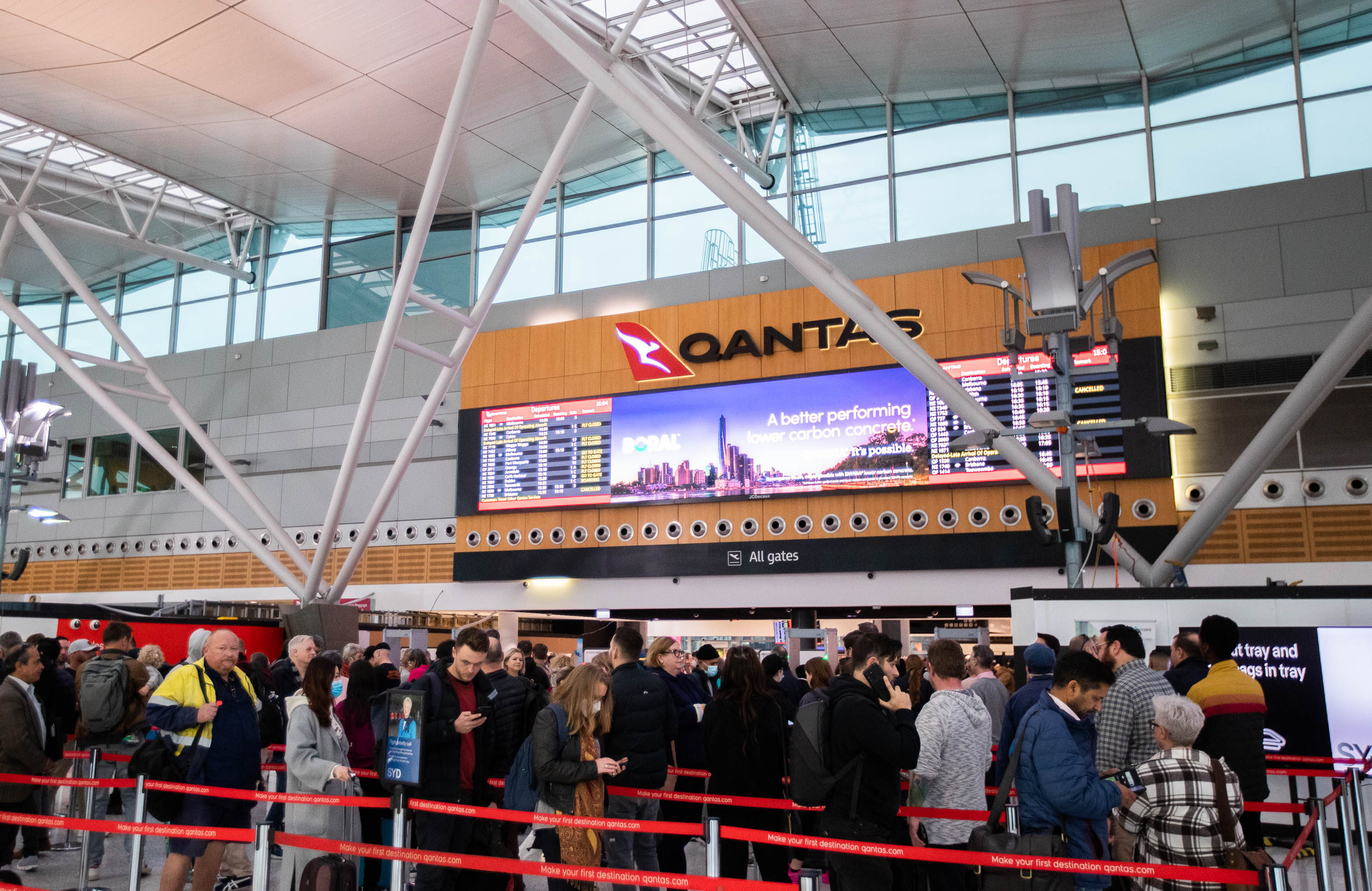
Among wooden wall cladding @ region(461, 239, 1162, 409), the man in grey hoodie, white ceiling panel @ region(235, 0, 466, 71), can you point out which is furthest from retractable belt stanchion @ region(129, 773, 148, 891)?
wooden wall cladding @ region(461, 239, 1162, 409)

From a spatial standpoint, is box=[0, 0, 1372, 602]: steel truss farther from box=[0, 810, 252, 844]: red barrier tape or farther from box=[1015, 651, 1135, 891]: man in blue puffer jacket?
box=[0, 810, 252, 844]: red barrier tape

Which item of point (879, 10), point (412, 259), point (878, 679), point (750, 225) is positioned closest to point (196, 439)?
point (412, 259)

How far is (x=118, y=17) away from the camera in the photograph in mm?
14547

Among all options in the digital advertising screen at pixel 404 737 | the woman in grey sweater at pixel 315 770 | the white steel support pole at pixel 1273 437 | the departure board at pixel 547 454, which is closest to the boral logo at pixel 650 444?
the departure board at pixel 547 454

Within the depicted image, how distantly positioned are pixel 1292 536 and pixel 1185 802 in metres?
12.5

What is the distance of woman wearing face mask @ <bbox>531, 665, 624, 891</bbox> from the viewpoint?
5496 millimetres

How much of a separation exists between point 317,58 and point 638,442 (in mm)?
8316

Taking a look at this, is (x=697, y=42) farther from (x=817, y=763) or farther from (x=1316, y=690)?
(x=817, y=763)

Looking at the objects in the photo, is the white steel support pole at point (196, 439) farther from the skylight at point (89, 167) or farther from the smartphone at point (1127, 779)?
the smartphone at point (1127, 779)

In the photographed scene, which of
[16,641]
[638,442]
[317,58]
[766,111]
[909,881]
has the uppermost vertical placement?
[766,111]

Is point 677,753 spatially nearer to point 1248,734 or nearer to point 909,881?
point 909,881

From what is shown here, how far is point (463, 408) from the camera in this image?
68.4 ft

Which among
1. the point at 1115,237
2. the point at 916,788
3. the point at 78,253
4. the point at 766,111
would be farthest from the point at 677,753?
the point at 78,253

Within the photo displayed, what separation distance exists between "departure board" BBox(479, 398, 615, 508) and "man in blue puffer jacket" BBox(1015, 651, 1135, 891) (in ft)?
46.8
